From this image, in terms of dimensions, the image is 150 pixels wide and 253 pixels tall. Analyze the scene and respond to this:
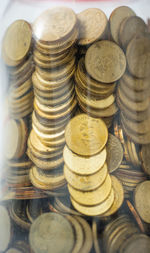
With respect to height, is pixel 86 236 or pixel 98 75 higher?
pixel 98 75

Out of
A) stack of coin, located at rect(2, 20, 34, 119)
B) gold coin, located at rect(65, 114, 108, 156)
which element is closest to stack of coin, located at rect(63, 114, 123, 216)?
gold coin, located at rect(65, 114, 108, 156)

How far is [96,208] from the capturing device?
2.11 feet

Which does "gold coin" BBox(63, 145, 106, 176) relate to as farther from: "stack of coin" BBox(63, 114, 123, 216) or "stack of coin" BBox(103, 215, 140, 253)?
"stack of coin" BBox(103, 215, 140, 253)

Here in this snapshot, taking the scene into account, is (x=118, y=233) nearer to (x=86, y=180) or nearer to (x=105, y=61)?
(x=86, y=180)

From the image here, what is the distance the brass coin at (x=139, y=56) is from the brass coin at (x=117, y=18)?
37 mm

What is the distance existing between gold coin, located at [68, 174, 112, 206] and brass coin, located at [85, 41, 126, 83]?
0.69 ft

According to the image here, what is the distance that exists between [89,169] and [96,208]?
9cm

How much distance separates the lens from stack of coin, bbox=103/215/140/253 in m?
0.65

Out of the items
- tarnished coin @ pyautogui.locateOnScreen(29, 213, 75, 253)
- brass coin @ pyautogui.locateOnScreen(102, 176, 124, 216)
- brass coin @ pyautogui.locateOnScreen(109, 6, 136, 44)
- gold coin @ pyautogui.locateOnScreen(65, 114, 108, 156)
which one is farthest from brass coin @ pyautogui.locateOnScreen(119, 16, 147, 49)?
tarnished coin @ pyautogui.locateOnScreen(29, 213, 75, 253)

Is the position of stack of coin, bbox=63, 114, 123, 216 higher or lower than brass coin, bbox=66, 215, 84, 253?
higher

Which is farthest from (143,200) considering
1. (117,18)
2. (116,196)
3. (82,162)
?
(117,18)

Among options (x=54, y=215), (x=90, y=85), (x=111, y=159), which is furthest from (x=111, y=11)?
(x=54, y=215)

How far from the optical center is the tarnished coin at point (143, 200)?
0.67m

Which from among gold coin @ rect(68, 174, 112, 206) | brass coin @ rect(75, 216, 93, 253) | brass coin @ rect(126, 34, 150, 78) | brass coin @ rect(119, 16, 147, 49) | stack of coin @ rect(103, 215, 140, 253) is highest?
brass coin @ rect(119, 16, 147, 49)
